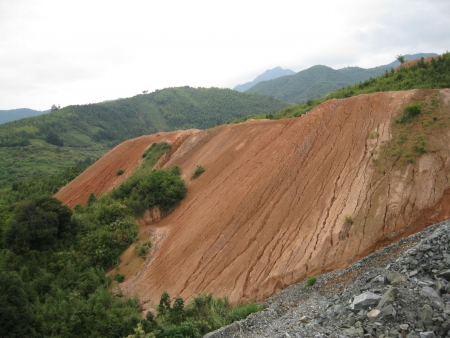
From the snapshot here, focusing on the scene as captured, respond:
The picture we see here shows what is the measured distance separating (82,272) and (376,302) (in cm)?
1306

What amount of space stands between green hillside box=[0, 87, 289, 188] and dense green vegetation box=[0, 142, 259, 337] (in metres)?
42.6

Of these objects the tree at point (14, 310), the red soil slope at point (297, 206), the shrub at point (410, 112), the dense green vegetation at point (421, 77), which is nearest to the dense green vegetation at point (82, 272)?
the tree at point (14, 310)

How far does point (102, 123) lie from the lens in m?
106

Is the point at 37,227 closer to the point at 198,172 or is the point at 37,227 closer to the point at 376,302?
the point at 198,172

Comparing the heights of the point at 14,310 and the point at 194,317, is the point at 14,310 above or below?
above

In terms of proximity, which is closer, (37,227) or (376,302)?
(376,302)

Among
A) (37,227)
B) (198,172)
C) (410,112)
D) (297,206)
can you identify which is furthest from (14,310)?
(410,112)

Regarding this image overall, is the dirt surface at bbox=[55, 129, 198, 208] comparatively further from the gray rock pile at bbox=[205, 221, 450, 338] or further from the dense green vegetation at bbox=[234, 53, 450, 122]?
the gray rock pile at bbox=[205, 221, 450, 338]

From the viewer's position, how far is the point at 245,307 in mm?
10406

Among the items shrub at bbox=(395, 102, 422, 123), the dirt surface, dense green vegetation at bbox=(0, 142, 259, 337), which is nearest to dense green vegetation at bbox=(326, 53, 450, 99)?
shrub at bbox=(395, 102, 422, 123)

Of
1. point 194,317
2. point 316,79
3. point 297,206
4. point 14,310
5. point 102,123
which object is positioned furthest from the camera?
point 316,79

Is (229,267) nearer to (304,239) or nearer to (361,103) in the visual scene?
(304,239)

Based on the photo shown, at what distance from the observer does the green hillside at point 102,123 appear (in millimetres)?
66000

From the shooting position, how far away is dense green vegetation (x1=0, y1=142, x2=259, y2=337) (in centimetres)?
1100
